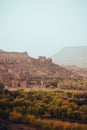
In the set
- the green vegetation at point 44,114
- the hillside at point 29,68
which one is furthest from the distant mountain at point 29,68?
the green vegetation at point 44,114

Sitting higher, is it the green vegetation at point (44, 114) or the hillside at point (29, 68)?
the hillside at point (29, 68)

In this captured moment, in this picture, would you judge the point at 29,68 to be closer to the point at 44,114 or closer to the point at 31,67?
the point at 31,67

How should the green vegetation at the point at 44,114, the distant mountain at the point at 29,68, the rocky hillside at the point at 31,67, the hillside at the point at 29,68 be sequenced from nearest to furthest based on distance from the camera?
1. the green vegetation at the point at 44,114
2. the hillside at the point at 29,68
3. the distant mountain at the point at 29,68
4. the rocky hillside at the point at 31,67

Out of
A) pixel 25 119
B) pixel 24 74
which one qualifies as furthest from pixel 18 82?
pixel 25 119

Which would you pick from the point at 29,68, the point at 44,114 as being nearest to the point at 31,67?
the point at 29,68

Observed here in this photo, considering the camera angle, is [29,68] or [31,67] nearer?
Result: [29,68]

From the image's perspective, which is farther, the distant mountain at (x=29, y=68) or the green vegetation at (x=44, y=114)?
the distant mountain at (x=29, y=68)

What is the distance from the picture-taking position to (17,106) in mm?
25172

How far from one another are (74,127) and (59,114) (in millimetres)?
5067

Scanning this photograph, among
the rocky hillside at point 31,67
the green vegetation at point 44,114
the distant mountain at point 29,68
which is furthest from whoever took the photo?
the rocky hillside at point 31,67

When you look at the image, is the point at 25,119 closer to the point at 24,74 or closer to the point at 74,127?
the point at 74,127

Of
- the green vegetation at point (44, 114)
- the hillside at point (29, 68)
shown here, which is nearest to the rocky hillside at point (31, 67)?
the hillside at point (29, 68)

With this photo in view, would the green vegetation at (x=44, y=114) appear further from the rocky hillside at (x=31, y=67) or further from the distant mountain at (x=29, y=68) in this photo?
the rocky hillside at (x=31, y=67)

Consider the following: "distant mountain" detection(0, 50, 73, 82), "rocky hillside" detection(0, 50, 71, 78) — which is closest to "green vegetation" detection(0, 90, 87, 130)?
"distant mountain" detection(0, 50, 73, 82)
